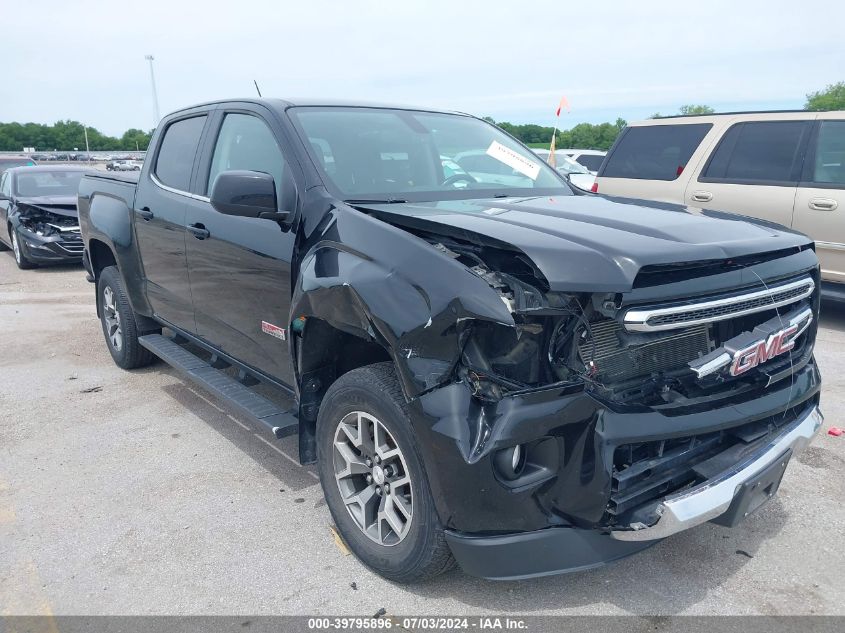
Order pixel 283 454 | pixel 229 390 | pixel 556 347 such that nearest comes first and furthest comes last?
pixel 556 347
pixel 229 390
pixel 283 454

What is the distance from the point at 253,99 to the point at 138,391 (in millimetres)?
2548

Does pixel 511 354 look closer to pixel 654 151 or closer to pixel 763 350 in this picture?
pixel 763 350

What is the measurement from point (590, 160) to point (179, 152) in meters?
12.8

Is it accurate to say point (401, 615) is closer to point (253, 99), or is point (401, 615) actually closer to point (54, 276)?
point (253, 99)

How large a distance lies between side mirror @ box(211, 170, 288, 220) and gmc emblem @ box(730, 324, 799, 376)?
2.02 metres

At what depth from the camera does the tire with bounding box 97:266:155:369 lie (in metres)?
5.32

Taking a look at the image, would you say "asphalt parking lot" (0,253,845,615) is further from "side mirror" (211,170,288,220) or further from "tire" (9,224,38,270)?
"tire" (9,224,38,270)

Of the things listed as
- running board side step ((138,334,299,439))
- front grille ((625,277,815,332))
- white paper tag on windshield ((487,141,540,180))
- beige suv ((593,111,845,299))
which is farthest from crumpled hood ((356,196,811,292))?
beige suv ((593,111,845,299))

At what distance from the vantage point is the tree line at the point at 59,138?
103125 mm

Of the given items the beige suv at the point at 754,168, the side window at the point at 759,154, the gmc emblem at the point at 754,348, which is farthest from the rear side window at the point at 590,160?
the gmc emblem at the point at 754,348

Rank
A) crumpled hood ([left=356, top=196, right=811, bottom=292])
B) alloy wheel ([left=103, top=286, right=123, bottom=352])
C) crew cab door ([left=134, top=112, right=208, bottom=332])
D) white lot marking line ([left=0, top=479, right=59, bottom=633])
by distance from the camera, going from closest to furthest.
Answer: crumpled hood ([left=356, top=196, right=811, bottom=292]) → white lot marking line ([left=0, top=479, right=59, bottom=633]) → crew cab door ([left=134, top=112, right=208, bottom=332]) → alloy wheel ([left=103, top=286, right=123, bottom=352])

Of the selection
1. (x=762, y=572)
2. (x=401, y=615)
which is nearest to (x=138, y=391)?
(x=401, y=615)

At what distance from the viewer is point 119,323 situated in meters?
5.46

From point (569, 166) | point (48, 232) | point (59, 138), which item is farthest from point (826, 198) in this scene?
point (59, 138)
